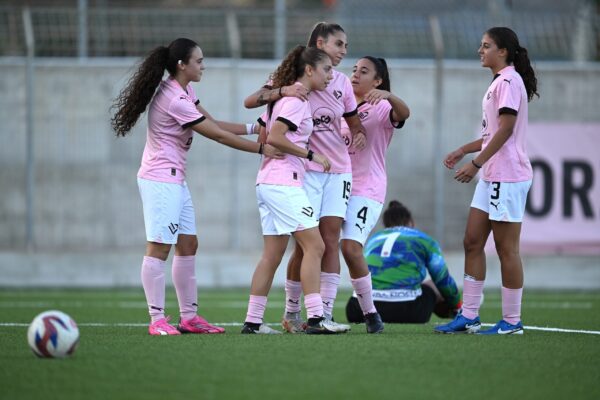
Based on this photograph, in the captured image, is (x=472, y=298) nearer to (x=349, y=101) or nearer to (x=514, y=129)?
(x=514, y=129)

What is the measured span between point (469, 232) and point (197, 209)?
29.0 feet

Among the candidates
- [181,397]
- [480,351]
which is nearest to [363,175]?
[480,351]

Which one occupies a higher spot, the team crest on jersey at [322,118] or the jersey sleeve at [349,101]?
the jersey sleeve at [349,101]

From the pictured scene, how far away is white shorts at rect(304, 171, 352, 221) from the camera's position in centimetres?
808

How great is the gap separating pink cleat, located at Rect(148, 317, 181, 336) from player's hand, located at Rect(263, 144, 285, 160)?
1.41 meters

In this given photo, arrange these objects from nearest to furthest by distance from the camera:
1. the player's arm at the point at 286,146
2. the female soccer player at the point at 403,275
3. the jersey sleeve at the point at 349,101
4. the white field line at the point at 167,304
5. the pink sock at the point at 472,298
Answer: the player's arm at the point at 286,146, the pink sock at the point at 472,298, the jersey sleeve at the point at 349,101, the female soccer player at the point at 403,275, the white field line at the point at 167,304

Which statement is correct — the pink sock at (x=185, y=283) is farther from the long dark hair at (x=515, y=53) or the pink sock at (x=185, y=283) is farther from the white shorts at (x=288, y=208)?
the long dark hair at (x=515, y=53)

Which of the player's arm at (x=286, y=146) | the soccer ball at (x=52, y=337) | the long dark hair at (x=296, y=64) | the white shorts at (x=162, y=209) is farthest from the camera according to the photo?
the white shorts at (x=162, y=209)

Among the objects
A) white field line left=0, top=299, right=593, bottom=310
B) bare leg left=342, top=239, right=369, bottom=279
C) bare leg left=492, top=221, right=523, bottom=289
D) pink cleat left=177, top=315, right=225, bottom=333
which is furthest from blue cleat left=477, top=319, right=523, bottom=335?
white field line left=0, top=299, right=593, bottom=310

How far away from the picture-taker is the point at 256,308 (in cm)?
802

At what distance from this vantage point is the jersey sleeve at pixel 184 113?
8.11 meters

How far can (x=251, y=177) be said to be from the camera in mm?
16594

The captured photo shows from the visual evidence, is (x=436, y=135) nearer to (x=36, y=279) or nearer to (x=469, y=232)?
(x=36, y=279)

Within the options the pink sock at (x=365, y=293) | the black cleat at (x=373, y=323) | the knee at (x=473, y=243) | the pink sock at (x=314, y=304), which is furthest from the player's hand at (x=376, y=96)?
the black cleat at (x=373, y=323)
